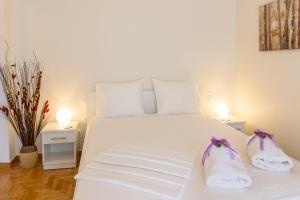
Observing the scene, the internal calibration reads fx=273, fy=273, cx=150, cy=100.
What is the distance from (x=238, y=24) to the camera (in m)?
3.75

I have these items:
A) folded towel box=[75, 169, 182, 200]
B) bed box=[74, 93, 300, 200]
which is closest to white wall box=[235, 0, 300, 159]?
bed box=[74, 93, 300, 200]

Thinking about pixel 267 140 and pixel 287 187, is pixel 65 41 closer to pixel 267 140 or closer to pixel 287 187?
pixel 267 140

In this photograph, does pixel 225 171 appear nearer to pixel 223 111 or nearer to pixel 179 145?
pixel 179 145

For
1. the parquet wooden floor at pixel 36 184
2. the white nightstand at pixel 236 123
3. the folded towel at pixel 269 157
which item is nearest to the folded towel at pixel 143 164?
the folded towel at pixel 269 157

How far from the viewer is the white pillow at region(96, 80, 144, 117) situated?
3.21 meters

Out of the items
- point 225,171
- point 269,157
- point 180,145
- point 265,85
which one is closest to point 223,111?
point 265,85

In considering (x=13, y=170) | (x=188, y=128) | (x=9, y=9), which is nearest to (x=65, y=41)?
(x=9, y=9)

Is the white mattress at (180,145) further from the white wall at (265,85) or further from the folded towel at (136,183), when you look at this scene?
the white wall at (265,85)

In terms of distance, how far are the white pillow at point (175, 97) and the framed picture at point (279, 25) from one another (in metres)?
1.00

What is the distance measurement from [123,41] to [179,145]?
183 centimetres

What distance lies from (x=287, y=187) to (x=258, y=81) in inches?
85.4

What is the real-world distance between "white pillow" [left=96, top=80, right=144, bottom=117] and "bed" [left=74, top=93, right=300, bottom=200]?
13cm

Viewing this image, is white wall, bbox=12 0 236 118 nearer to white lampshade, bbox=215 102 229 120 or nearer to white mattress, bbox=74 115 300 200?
white lampshade, bbox=215 102 229 120

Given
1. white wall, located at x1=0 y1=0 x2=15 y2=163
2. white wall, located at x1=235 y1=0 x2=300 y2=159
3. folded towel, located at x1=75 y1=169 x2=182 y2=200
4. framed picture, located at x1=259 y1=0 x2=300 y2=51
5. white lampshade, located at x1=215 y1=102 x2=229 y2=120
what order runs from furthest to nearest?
white lampshade, located at x1=215 y1=102 x2=229 y2=120 → white wall, located at x1=0 y1=0 x2=15 y2=163 → white wall, located at x1=235 y1=0 x2=300 y2=159 → framed picture, located at x1=259 y1=0 x2=300 y2=51 → folded towel, located at x1=75 y1=169 x2=182 y2=200
